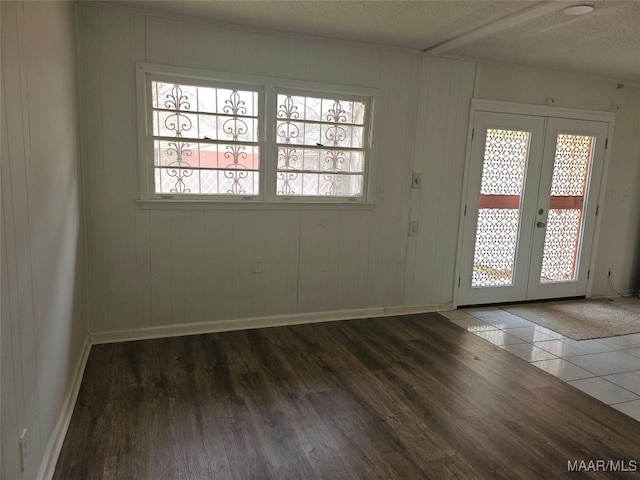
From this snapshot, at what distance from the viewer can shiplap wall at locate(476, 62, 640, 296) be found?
4246 mm

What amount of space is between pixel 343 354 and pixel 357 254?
1046 mm

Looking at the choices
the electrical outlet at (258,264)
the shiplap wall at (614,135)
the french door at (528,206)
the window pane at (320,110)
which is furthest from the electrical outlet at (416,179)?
the electrical outlet at (258,264)

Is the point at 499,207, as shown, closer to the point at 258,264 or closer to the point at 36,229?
the point at 258,264

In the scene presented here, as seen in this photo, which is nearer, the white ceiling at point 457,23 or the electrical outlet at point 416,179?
the white ceiling at point 457,23

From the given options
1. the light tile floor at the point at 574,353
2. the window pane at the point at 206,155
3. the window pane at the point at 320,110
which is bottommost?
the light tile floor at the point at 574,353

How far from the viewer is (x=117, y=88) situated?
3.10 meters

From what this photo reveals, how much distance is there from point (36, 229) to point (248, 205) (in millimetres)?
1903

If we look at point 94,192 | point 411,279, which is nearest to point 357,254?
point 411,279

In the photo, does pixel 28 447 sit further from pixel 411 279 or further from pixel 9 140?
pixel 411 279

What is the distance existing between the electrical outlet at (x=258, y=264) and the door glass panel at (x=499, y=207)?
223cm

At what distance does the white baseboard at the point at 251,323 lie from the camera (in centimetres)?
337

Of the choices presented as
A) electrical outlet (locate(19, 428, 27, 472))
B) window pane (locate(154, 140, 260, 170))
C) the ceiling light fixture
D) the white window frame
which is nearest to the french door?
Result: the white window frame

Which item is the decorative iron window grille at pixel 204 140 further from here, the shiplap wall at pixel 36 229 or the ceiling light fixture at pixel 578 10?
the ceiling light fixture at pixel 578 10

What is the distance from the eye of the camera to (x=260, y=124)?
350cm
